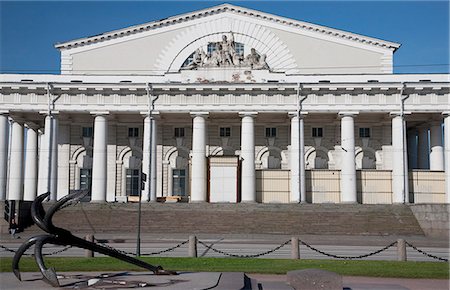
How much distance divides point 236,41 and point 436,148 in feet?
68.9

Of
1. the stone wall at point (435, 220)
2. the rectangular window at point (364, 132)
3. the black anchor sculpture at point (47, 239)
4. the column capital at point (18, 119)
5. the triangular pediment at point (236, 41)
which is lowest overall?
the stone wall at point (435, 220)

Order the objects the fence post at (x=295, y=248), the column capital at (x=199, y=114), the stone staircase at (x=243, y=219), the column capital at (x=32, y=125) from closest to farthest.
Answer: the fence post at (x=295, y=248) < the stone staircase at (x=243, y=219) < the column capital at (x=199, y=114) < the column capital at (x=32, y=125)

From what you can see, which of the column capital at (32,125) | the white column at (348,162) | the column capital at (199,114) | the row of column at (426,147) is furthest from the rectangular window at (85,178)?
the row of column at (426,147)

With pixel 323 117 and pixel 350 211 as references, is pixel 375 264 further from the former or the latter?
pixel 323 117

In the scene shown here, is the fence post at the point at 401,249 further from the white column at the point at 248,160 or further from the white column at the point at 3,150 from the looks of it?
the white column at the point at 3,150

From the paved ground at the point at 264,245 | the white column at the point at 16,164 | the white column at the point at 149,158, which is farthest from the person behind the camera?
the white column at the point at 16,164

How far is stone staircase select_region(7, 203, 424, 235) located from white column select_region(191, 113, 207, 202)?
4.07 meters

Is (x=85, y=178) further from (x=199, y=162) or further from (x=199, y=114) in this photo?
(x=199, y=114)

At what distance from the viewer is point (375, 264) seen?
2120 centimetres

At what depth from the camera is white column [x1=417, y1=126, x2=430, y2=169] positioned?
5269cm

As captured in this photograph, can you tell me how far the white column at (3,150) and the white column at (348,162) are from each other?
28.0m

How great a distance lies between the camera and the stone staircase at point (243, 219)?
38969mm

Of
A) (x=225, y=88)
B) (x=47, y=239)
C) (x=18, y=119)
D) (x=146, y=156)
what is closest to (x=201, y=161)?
(x=146, y=156)

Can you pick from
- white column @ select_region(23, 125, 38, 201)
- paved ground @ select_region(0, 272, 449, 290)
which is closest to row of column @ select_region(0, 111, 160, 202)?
white column @ select_region(23, 125, 38, 201)
